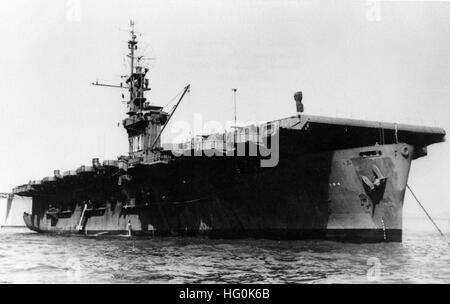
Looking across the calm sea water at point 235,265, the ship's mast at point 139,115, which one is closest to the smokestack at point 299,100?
the calm sea water at point 235,265

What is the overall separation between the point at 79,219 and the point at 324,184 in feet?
50.8

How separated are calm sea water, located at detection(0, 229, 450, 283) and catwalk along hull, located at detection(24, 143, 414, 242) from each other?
1086 millimetres

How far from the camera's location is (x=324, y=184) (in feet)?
56.5

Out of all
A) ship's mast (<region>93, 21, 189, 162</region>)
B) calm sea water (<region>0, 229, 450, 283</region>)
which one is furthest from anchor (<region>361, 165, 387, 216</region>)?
ship's mast (<region>93, 21, 189, 162</region>)

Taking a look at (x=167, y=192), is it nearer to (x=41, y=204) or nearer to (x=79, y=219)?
(x=79, y=219)

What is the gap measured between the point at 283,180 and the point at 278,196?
25.8 inches

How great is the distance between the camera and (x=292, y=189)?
58.1ft

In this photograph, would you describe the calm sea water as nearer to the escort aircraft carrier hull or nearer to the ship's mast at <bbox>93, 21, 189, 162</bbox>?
the escort aircraft carrier hull

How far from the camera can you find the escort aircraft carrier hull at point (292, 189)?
54.4 ft

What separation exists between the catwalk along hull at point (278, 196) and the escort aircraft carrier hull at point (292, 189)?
34mm

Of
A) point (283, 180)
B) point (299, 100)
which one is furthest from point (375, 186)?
point (299, 100)

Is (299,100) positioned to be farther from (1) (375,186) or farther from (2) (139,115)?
(2) (139,115)

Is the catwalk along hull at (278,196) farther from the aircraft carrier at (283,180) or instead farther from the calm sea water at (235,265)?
the calm sea water at (235,265)
